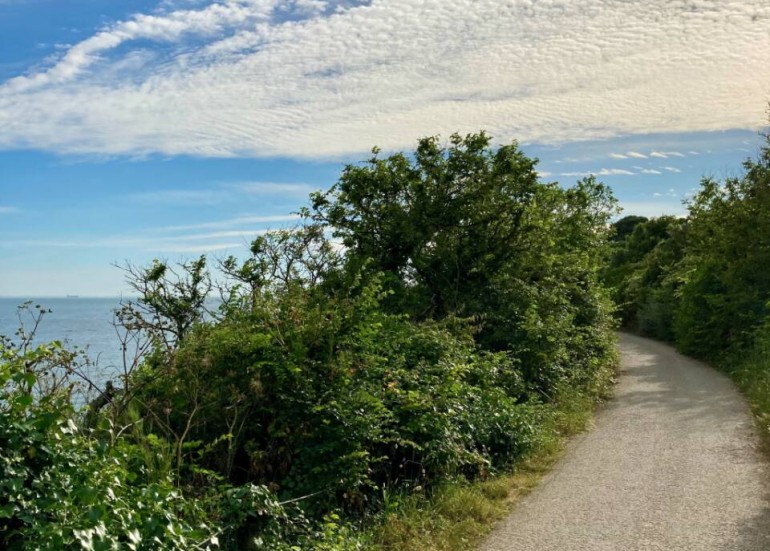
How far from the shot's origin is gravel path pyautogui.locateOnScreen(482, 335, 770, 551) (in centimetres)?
643

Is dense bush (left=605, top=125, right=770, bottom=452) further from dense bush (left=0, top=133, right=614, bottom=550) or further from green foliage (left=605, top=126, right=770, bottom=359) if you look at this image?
dense bush (left=0, top=133, right=614, bottom=550)

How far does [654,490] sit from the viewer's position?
25.9 feet

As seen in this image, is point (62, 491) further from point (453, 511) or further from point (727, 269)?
point (727, 269)

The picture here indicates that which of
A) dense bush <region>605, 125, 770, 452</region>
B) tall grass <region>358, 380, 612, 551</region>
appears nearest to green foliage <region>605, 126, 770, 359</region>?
dense bush <region>605, 125, 770, 452</region>

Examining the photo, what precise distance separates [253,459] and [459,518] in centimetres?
219

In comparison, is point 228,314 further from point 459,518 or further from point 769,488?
point 769,488

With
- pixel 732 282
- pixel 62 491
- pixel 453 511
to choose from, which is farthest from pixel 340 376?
pixel 732 282

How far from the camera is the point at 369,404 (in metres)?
7.46

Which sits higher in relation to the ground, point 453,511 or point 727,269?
point 727,269

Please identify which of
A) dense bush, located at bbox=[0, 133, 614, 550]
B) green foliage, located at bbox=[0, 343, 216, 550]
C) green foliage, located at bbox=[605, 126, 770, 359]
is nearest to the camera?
green foliage, located at bbox=[0, 343, 216, 550]

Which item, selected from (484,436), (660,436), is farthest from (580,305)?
(484,436)

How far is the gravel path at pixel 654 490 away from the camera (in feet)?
21.1

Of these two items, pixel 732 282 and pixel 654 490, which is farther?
pixel 732 282

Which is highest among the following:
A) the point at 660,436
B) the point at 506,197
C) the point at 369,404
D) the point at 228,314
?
the point at 506,197
